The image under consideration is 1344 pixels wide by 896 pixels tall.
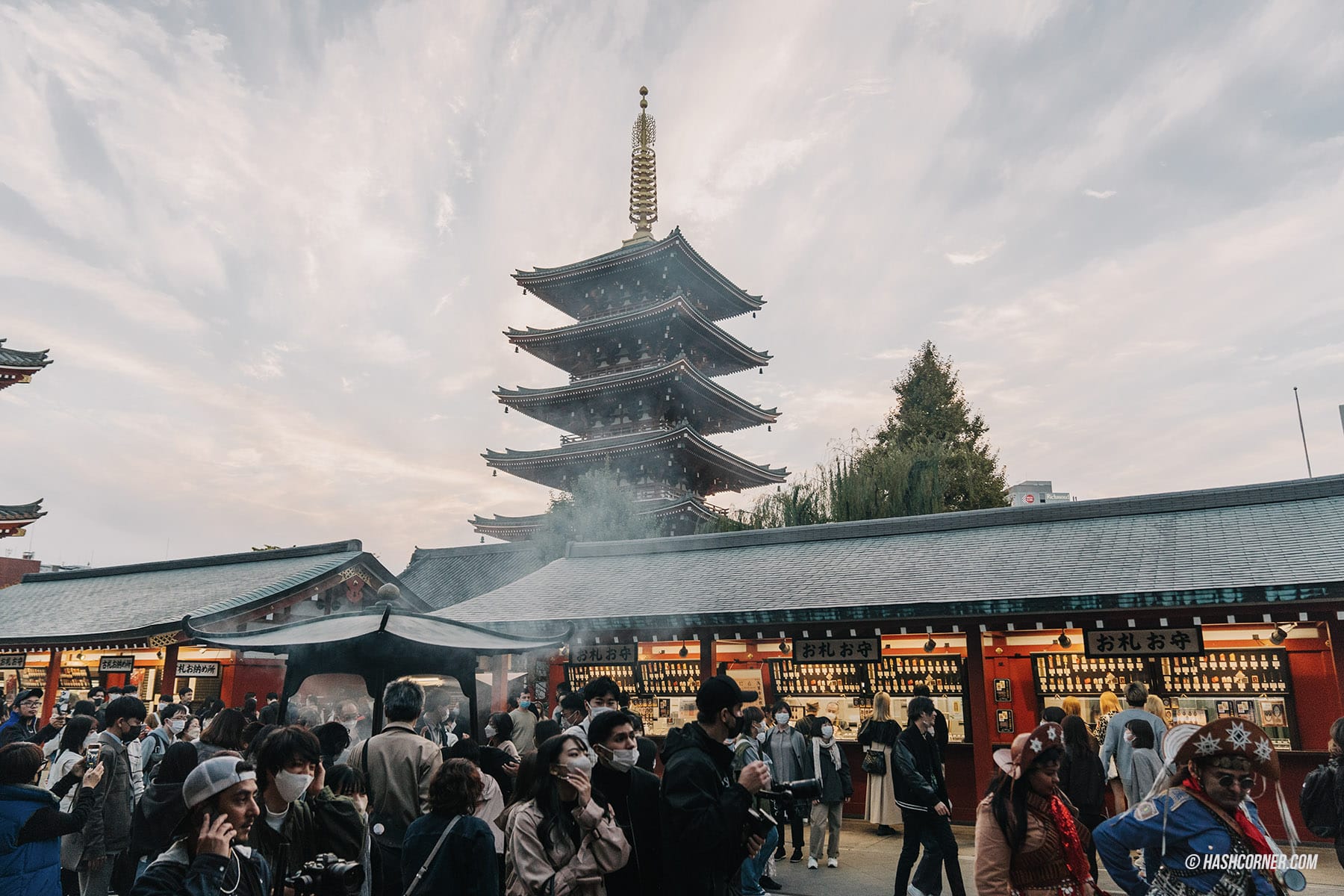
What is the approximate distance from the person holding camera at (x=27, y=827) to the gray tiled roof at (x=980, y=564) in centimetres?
992

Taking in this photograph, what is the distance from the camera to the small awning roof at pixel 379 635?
7.68 m

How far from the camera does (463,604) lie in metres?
18.2

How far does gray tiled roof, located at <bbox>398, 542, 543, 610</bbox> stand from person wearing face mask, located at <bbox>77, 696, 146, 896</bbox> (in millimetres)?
22705

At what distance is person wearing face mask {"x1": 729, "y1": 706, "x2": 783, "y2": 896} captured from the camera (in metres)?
7.73

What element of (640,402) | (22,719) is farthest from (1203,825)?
(640,402)

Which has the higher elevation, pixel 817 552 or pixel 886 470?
pixel 886 470

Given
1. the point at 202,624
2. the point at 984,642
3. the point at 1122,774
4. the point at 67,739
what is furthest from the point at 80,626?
the point at 1122,774

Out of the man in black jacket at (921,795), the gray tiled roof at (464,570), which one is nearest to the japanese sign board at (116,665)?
the gray tiled roof at (464,570)

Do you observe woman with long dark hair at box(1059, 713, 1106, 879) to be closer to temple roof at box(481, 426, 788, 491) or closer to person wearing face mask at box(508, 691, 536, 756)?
person wearing face mask at box(508, 691, 536, 756)

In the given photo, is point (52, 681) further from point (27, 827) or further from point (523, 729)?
point (27, 827)

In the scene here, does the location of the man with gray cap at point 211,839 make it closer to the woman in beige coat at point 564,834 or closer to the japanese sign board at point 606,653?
the woman in beige coat at point 564,834

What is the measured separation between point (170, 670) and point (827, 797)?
15894 mm

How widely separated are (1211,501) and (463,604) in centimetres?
1494

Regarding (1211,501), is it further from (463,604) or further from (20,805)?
(20,805)
